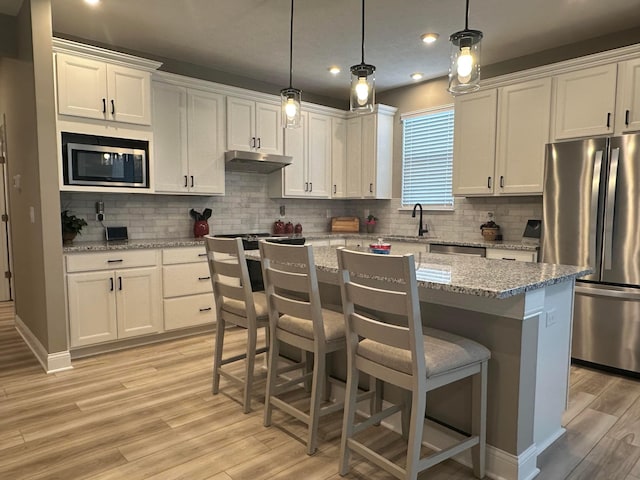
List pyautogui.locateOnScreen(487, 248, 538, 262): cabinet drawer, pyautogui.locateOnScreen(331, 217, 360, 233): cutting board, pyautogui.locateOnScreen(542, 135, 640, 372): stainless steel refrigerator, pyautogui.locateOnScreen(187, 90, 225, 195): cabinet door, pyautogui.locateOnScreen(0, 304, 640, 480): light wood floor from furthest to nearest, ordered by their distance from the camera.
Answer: pyautogui.locateOnScreen(331, 217, 360, 233): cutting board, pyautogui.locateOnScreen(187, 90, 225, 195): cabinet door, pyautogui.locateOnScreen(487, 248, 538, 262): cabinet drawer, pyautogui.locateOnScreen(542, 135, 640, 372): stainless steel refrigerator, pyautogui.locateOnScreen(0, 304, 640, 480): light wood floor

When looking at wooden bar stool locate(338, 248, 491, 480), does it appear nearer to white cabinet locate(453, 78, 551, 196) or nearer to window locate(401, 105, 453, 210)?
white cabinet locate(453, 78, 551, 196)

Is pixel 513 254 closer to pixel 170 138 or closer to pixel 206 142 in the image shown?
pixel 206 142

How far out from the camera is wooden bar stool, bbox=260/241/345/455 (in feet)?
6.73

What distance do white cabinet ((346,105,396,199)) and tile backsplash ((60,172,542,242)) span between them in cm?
36

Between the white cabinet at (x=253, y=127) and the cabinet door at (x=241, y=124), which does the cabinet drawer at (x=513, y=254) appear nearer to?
the white cabinet at (x=253, y=127)

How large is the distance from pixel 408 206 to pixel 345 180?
88cm

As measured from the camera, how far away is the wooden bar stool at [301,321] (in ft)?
6.73

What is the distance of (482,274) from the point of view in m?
1.96

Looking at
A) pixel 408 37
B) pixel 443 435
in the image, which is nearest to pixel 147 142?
pixel 408 37

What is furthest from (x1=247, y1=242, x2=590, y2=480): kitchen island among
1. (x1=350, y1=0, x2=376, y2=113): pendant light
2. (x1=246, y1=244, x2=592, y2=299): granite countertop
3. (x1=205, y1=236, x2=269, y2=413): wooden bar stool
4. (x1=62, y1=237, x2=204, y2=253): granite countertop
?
(x1=62, y1=237, x2=204, y2=253): granite countertop

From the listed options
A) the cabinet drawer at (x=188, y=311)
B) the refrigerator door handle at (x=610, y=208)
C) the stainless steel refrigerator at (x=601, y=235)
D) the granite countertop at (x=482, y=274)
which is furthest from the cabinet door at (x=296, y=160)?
the refrigerator door handle at (x=610, y=208)

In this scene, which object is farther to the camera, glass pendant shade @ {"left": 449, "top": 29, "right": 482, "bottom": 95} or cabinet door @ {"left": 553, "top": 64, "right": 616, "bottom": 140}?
cabinet door @ {"left": 553, "top": 64, "right": 616, "bottom": 140}

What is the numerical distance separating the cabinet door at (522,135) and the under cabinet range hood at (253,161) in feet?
7.19

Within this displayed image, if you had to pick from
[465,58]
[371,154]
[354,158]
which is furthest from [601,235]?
[354,158]
